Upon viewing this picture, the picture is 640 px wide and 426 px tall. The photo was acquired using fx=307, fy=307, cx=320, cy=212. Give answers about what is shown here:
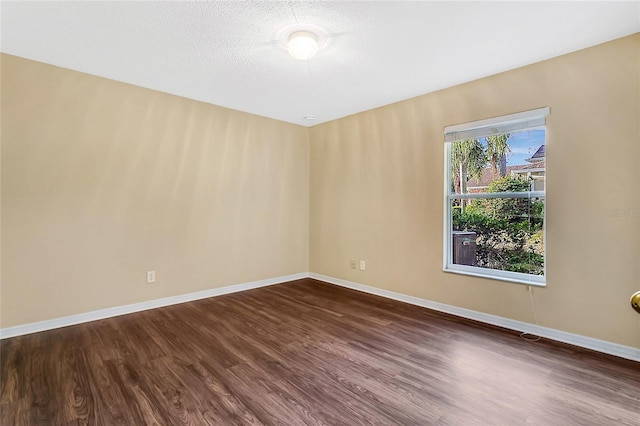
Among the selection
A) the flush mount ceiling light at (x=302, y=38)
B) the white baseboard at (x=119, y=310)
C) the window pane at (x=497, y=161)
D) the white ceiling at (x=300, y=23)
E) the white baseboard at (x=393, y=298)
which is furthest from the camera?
the window pane at (x=497, y=161)

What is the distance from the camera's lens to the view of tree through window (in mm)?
2840

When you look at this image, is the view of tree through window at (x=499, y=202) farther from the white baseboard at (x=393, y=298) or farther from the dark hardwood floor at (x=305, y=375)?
the dark hardwood floor at (x=305, y=375)

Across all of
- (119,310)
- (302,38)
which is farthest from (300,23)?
(119,310)

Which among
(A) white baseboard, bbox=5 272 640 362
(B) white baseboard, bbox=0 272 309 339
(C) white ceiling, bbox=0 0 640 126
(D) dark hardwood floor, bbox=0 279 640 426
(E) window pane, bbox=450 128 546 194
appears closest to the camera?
(D) dark hardwood floor, bbox=0 279 640 426

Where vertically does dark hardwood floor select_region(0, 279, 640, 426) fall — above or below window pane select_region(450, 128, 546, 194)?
below

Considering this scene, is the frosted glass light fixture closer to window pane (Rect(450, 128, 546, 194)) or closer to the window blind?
the window blind

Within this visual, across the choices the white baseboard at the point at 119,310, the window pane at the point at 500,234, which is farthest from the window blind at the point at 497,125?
the white baseboard at the point at 119,310

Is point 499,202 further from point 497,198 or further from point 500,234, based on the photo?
point 500,234

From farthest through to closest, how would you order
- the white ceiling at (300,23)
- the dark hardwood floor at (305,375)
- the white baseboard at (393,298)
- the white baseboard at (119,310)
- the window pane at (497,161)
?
1. the window pane at (497,161)
2. the white baseboard at (119,310)
3. the white baseboard at (393,298)
4. the white ceiling at (300,23)
5. the dark hardwood floor at (305,375)

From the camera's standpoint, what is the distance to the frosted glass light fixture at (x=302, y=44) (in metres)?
2.31

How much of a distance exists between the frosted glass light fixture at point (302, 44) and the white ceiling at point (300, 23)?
10cm

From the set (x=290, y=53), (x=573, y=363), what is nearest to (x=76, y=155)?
(x=290, y=53)

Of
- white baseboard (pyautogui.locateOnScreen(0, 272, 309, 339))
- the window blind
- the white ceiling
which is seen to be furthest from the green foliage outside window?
white baseboard (pyautogui.locateOnScreen(0, 272, 309, 339))

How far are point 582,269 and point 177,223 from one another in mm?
4018
